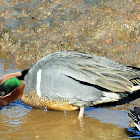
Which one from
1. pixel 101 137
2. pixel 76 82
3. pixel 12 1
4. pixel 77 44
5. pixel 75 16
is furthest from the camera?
pixel 12 1

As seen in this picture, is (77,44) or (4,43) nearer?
(77,44)

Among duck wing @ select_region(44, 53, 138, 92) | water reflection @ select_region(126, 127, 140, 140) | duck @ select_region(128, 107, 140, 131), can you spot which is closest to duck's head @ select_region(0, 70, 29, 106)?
duck wing @ select_region(44, 53, 138, 92)

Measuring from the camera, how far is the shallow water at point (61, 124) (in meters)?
4.93

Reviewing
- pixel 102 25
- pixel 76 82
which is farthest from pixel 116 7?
pixel 76 82

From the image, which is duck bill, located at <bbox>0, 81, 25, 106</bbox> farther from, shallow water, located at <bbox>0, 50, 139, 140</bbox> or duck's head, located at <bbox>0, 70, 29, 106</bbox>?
shallow water, located at <bbox>0, 50, 139, 140</bbox>

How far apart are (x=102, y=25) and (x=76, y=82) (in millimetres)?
2804

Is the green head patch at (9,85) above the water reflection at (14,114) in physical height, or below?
above

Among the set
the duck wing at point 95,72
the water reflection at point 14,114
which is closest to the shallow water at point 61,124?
the water reflection at point 14,114

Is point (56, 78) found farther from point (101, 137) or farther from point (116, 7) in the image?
point (116, 7)

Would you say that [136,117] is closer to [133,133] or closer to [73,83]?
[133,133]

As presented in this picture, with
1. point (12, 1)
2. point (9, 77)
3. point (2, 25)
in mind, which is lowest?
point (9, 77)

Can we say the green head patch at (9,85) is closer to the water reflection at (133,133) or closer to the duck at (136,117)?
the water reflection at (133,133)

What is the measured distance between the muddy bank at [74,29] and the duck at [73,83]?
64.8 inches

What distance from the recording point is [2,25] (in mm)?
8812
